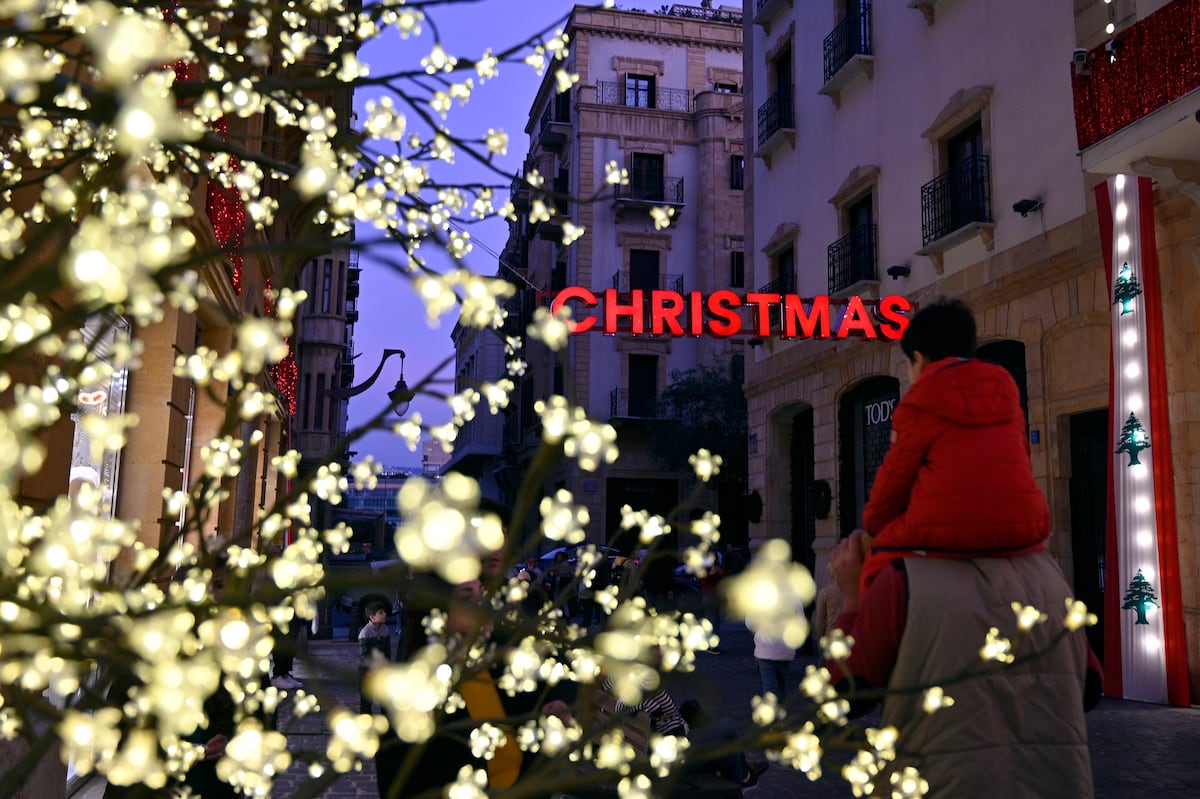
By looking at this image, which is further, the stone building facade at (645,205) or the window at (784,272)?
the stone building facade at (645,205)

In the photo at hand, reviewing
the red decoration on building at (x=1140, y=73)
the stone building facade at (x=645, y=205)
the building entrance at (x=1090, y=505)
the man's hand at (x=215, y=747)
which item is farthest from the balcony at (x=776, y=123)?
the man's hand at (x=215, y=747)

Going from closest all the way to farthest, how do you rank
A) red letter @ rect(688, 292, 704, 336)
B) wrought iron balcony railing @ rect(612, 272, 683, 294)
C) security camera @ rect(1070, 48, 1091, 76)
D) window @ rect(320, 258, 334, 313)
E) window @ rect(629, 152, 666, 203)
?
security camera @ rect(1070, 48, 1091, 76)
red letter @ rect(688, 292, 704, 336)
wrought iron balcony railing @ rect(612, 272, 683, 294)
window @ rect(320, 258, 334, 313)
window @ rect(629, 152, 666, 203)

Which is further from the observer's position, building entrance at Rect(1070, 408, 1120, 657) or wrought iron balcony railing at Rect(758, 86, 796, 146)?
wrought iron balcony railing at Rect(758, 86, 796, 146)

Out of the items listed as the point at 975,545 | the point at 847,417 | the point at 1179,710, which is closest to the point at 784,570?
the point at 975,545

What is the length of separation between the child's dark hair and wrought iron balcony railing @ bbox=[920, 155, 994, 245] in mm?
11642

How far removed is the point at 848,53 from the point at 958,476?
16606 mm

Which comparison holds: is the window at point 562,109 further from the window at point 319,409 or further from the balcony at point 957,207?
the balcony at point 957,207

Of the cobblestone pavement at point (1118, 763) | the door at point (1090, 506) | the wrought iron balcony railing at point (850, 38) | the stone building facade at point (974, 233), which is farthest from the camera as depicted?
the wrought iron balcony railing at point (850, 38)

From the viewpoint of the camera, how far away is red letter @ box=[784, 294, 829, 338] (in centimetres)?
1500

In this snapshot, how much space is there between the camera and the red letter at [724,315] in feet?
50.6

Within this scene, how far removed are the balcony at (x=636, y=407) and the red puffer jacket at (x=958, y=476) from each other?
30881 mm

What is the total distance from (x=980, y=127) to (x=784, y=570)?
47.4 feet

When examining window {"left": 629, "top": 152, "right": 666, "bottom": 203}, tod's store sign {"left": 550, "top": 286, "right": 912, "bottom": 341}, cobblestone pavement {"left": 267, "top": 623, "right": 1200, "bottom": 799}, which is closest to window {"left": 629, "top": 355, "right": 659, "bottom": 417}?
window {"left": 629, "top": 152, "right": 666, "bottom": 203}

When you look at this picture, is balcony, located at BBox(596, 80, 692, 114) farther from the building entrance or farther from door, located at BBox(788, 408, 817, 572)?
the building entrance
